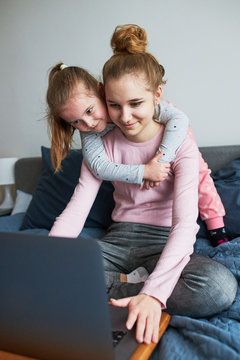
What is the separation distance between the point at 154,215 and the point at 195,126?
87 centimetres

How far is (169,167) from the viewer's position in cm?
107

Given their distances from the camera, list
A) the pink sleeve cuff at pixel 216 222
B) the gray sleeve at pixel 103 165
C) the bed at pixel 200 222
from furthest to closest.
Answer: the pink sleeve cuff at pixel 216 222 → the gray sleeve at pixel 103 165 → the bed at pixel 200 222

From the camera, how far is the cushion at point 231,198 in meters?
1.38

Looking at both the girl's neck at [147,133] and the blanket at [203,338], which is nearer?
the blanket at [203,338]

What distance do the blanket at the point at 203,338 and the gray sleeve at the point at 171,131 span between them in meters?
0.46

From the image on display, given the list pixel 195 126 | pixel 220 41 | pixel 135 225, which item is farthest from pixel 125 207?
pixel 220 41

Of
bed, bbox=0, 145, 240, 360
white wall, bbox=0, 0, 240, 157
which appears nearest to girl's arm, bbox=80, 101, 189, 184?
bed, bbox=0, 145, 240, 360

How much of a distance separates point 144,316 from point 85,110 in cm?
63

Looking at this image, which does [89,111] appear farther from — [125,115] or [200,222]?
[200,222]

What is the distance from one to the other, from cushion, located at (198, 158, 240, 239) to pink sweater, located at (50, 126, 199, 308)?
36 centimetres

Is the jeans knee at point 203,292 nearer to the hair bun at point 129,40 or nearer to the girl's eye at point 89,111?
the girl's eye at point 89,111

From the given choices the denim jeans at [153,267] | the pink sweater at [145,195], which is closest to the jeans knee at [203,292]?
the denim jeans at [153,267]

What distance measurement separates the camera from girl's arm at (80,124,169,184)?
1.02 m

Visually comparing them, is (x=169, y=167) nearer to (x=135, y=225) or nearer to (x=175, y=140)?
(x=175, y=140)
